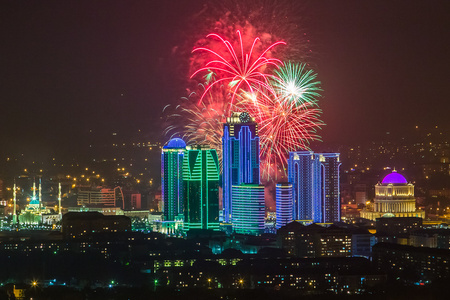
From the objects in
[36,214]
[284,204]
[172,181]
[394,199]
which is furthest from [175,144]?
[394,199]

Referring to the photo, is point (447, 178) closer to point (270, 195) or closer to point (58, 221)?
point (270, 195)

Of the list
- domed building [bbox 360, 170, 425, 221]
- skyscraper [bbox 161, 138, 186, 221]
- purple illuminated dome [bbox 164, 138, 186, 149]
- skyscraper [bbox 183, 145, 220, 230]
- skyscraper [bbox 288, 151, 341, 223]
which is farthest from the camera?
domed building [bbox 360, 170, 425, 221]

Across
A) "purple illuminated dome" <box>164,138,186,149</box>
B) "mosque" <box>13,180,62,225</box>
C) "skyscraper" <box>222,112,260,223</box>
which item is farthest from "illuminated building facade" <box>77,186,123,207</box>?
"skyscraper" <box>222,112,260,223</box>

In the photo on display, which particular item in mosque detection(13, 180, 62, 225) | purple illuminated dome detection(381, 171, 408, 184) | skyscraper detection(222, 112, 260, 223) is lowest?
mosque detection(13, 180, 62, 225)

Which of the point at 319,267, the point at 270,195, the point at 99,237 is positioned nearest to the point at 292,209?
the point at 270,195

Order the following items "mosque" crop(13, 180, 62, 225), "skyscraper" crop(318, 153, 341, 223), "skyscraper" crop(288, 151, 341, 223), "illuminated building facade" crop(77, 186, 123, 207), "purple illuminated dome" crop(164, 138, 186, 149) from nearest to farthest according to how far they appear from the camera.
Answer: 1. "skyscraper" crop(288, 151, 341, 223)
2. "skyscraper" crop(318, 153, 341, 223)
3. "purple illuminated dome" crop(164, 138, 186, 149)
4. "mosque" crop(13, 180, 62, 225)
5. "illuminated building facade" crop(77, 186, 123, 207)

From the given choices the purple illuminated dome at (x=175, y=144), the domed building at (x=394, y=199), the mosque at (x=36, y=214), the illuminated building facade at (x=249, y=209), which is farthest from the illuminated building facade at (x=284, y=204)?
the mosque at (x=36, y=214)

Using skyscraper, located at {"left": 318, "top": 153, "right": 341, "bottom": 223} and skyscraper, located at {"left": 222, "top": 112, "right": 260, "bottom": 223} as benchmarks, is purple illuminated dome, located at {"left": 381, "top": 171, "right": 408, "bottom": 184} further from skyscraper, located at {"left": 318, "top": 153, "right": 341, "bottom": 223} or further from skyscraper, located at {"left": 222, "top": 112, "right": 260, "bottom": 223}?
skyscraper, located at {"left": 222, "top": 112, "right": 260, "bottom": 223}
